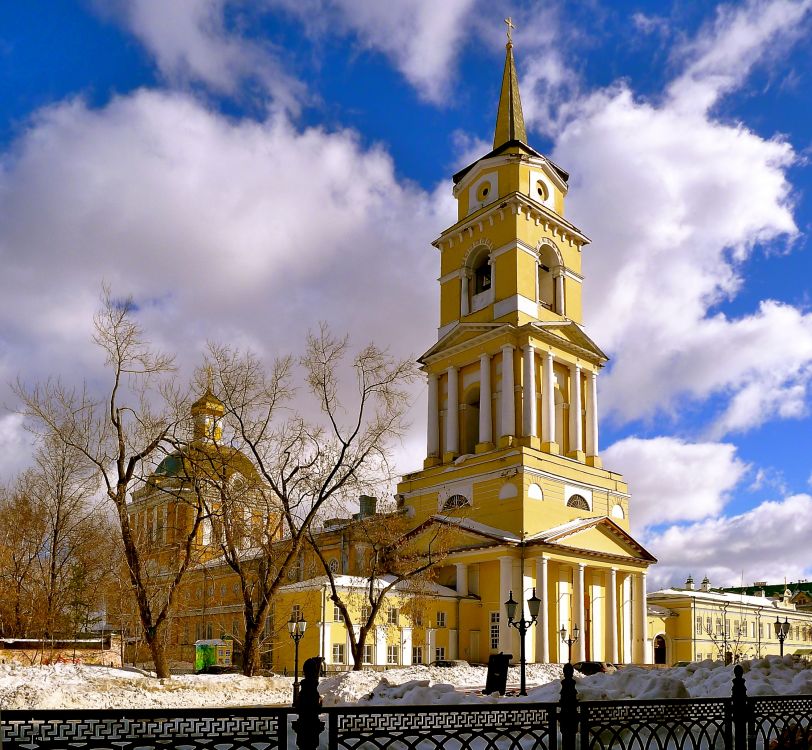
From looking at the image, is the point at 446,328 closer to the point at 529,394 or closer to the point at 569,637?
the point at 529,394

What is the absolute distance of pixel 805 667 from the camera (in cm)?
1582

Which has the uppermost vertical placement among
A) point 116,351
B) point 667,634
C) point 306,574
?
point 116,351

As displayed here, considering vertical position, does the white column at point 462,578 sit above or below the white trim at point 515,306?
below

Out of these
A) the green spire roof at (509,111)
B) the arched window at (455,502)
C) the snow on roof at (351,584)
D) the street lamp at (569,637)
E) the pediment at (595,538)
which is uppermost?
the green spire roof at (509,111)

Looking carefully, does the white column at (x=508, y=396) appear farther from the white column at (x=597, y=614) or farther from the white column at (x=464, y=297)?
the white column at (x=597, y=614)

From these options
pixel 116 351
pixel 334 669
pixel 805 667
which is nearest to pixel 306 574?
pixel 334 669

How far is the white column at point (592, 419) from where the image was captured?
47.2 m

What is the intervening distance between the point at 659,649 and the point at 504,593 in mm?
23179

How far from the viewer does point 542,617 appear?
39000 millimetres

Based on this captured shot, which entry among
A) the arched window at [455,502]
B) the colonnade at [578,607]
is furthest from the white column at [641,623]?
the arched window at [455,502]

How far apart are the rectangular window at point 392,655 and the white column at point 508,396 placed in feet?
40.2

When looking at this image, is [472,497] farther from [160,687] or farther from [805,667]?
[805,667]

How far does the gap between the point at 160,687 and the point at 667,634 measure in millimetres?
45476

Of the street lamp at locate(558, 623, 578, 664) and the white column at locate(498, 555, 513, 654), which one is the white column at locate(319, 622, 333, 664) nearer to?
the white column at locate(498, 555, 513, 654)
